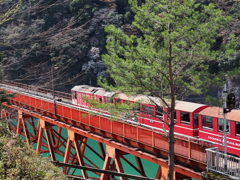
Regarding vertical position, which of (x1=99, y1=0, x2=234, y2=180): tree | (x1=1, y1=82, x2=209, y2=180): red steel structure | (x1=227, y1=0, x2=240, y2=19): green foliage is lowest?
(x1=1, y1=82, x2=209, y2=180): red steel structure

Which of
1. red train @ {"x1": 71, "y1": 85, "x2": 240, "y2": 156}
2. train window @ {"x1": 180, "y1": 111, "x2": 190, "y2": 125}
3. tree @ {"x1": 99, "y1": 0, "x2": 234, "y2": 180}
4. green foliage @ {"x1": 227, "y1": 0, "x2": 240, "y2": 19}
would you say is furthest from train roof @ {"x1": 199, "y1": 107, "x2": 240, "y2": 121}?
green foliage @ {"x1": 227, "y1": 0, "x2": 240, "y2": 19}

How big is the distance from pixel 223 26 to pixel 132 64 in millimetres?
3053

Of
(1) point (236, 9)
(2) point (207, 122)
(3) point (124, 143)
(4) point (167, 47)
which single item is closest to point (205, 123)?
(2) point (207, 122)

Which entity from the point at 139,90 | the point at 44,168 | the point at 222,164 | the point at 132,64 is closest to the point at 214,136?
the point at 222,164

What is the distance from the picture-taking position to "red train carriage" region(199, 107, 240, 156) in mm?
13719

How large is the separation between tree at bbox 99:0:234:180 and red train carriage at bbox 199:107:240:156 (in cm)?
381

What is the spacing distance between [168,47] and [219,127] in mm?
6548

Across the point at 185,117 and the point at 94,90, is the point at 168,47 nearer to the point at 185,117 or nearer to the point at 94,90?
the point at 185,117

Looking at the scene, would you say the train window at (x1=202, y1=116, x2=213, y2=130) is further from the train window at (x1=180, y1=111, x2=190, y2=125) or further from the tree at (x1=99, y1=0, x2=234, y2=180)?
the tree at (x1=99, y1=0, x2=234, y2=180)

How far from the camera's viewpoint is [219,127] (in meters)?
14.6

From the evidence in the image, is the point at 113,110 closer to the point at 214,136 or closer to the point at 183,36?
the point at 183,36

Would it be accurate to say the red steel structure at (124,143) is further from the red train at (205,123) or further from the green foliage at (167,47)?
the green foliage at (167,47)

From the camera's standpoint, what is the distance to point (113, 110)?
10883mm

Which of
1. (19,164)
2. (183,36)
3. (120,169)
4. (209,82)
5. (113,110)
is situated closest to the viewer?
(19,164)
